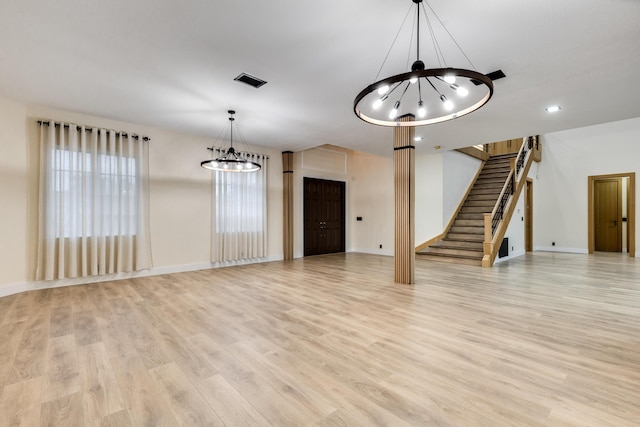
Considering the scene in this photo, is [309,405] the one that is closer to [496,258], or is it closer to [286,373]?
[286,373]

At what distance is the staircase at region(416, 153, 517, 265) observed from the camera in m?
7.46

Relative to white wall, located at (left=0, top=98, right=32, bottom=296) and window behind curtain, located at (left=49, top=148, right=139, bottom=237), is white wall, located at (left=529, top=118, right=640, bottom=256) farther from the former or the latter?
white wall, located at (left=0, top=98, right=32, bottom=296)

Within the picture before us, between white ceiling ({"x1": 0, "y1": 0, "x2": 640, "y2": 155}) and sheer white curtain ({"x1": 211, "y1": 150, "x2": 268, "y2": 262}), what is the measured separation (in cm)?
206

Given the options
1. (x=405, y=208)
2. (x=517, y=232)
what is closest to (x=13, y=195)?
(x=405, y=208)

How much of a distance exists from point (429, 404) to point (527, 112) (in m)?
5.06

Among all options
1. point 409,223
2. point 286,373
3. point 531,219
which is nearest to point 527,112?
point 409,223

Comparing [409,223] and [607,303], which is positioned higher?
[409,223]

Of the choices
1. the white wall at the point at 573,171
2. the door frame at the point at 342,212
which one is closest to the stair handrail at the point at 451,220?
the white wall at the point at 573,171

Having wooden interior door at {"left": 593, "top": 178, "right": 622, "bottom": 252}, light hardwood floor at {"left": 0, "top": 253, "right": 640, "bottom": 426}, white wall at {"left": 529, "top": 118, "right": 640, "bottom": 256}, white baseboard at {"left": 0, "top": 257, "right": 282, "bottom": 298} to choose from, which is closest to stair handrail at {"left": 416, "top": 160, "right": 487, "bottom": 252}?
white wall at {"left": 529, "top": 118, "right": 640, "bottom": 256}

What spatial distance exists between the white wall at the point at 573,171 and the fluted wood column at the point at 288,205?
7.62 meters

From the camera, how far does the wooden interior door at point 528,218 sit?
9336mm

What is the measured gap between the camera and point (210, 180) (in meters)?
6.76

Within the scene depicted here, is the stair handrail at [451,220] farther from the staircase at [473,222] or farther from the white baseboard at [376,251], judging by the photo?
the white baseboard at [376,251]

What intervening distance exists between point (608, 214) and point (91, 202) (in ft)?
46.5
